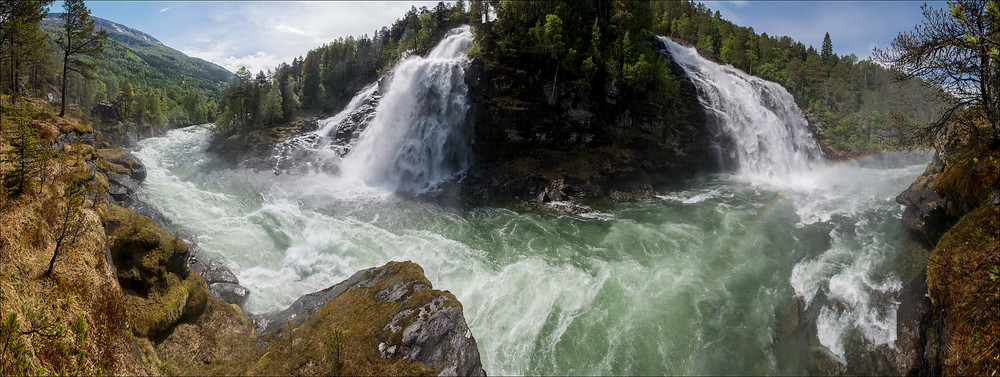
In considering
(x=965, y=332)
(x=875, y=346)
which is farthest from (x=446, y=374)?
(x=875, y=346)

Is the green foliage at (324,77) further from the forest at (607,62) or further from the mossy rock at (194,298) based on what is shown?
the mossy rock at (194,298)

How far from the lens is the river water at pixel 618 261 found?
1043cm

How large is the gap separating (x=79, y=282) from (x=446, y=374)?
608 centimetres

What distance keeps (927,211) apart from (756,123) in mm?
22910

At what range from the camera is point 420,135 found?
3303 cm

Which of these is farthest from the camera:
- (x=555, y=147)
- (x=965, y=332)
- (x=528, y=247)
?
(x=555, y=147)

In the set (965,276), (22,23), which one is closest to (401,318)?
(965,276)

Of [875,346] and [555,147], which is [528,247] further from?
[555,147]

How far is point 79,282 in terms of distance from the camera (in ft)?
18.3

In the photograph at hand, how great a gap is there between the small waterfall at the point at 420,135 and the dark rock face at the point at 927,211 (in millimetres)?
26838

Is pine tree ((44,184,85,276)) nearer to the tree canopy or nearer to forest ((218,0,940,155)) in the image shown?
the tree canopy

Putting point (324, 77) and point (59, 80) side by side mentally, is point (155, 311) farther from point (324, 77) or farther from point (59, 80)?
point (59, 80)

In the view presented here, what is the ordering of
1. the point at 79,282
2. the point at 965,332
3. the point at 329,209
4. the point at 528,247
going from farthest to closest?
1. the point at 329,209
2. the point at 528,247
3. the point at 965,332
4. the point at 79,282

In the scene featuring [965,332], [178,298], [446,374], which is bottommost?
[446,374]
